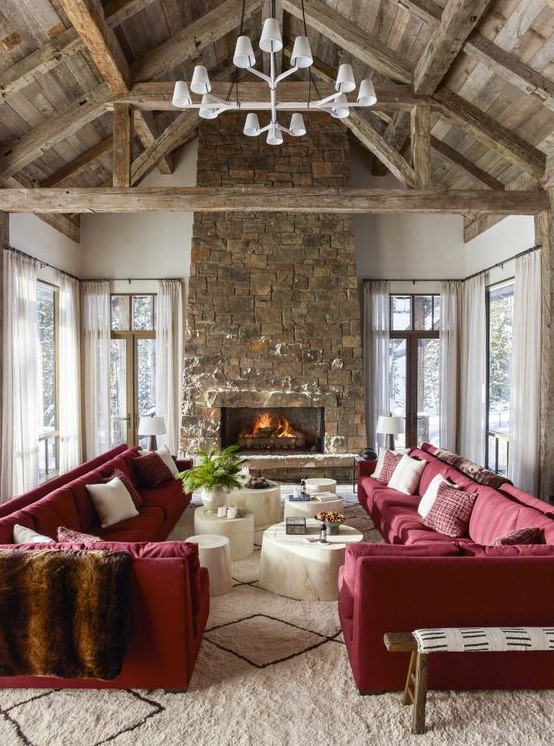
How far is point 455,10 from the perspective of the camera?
454 centimetres

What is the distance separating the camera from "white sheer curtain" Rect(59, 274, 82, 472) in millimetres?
8047

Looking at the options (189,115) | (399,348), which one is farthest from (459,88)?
(399,348)

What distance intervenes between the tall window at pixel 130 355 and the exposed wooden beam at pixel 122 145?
3156mm

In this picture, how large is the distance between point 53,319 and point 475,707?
710cm

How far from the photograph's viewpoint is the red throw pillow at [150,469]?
18.8 ft

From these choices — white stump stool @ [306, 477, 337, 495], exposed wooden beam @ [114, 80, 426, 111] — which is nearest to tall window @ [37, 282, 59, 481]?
exposed wooden beam @ [114, 80, 426, 111]

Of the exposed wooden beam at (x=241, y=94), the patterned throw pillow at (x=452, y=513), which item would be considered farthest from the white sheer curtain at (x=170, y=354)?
the patterned throw pillow at (x=452, y=513)

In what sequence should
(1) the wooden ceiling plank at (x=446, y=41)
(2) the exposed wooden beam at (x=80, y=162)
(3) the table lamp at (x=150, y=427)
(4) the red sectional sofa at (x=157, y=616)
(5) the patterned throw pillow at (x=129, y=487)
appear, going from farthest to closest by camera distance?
(2) the exposed wooden beam at (x=80, y=162) → (3) the table lamp at (x=150, y=427) → (5) the patterned throw pillow at (x=129, y=487) → (1) the wooden ceiling plank at (x=446, y=41) → (4) the red sectional sofa at (x=157, y=616)

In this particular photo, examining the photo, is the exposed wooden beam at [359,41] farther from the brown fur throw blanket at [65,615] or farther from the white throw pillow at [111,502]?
the brown fur throw blanket at [65,615]

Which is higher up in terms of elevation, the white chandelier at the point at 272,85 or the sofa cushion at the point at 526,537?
the white chandelier at the point at 272,85

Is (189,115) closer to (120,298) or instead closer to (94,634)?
(120,298)

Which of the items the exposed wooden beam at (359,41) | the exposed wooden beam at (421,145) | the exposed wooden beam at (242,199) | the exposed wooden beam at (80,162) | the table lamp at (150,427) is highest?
the exposed wooden beam at (359,41)

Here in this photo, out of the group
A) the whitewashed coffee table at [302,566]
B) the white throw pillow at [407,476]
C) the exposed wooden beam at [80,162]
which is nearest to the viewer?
the whitewashed coffee table at [302,566]

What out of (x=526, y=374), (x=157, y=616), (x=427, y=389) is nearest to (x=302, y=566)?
(x=157, y=616)
